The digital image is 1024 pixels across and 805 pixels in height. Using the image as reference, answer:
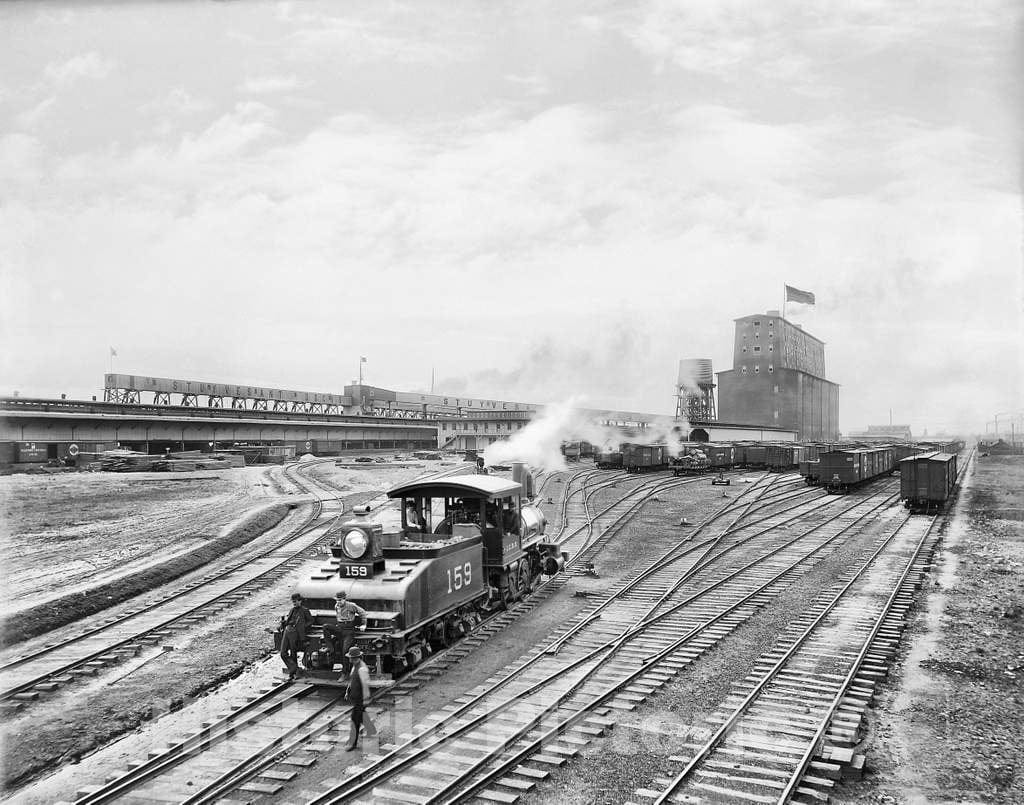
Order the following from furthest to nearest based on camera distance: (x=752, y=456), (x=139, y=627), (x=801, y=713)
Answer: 1. (x=752, y=456)
2. (x=139, y=627)
3. (x=801, y=713)

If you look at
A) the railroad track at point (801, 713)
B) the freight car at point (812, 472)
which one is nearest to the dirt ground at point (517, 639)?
the railroad track at point (801, 713)

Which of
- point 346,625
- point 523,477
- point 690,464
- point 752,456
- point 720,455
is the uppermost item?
point 523,477

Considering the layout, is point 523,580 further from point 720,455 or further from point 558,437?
point 720,455

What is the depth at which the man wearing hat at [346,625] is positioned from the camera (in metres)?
10.0

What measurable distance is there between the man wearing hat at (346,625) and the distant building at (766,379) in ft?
279

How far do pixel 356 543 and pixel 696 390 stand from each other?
8594 cm

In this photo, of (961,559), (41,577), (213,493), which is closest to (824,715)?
(961,559)

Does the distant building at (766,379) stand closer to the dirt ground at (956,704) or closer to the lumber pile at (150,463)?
the lumber pile at (150,463)

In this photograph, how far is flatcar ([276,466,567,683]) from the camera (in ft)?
33.7

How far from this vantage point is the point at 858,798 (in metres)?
7.40

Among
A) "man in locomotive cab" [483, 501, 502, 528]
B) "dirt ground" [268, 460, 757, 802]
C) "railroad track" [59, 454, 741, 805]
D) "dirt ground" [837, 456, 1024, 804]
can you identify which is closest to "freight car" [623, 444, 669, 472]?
"dirt ground" [268, 460, 757, 802]

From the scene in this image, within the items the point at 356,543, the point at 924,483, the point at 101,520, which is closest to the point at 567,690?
the point at 356,543

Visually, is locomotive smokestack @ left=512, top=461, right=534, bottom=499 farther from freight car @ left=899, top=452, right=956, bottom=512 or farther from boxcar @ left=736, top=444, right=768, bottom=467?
boxcar @ left=736, top=444, right=768, bottom=467

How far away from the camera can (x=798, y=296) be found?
10162 centimetres
